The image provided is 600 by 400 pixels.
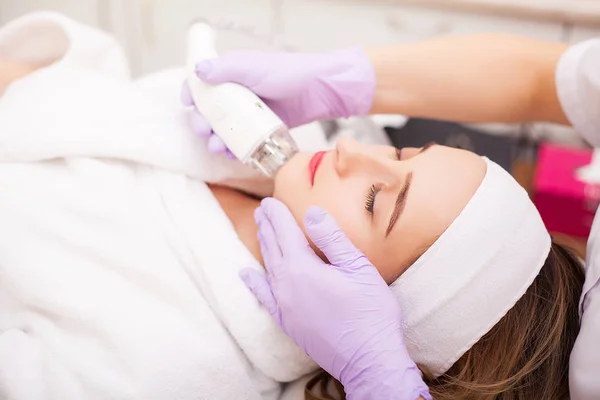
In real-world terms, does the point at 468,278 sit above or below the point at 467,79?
below

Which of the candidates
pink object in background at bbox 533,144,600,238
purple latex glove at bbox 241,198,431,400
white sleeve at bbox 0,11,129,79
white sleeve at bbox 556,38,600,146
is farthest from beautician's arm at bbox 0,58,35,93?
pink object in background at bbox 533,144,600,238

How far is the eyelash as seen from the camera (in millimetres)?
932

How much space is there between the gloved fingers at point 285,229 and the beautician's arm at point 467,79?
1.42 feet

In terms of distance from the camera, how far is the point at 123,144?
3.40ft

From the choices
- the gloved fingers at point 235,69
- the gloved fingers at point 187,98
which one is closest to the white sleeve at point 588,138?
the gloved fingers at point 235,69

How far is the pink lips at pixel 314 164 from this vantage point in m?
1.00

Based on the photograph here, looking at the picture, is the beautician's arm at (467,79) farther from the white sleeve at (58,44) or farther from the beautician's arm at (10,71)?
the beautician's arm at (10,71)

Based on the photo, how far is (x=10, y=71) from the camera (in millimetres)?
1268

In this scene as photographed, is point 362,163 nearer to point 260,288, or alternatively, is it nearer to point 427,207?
point 427,207

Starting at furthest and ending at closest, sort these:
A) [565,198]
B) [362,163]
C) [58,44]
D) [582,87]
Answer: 1. [565,198]
2. [58,44]
3. [582,87]
4. [362,163]

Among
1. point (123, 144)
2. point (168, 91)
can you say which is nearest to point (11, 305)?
point (123, 144)

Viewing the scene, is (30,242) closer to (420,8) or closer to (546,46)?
(546,46)

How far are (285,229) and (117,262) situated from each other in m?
0.29

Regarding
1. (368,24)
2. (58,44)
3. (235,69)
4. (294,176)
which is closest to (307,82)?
(235,69)
